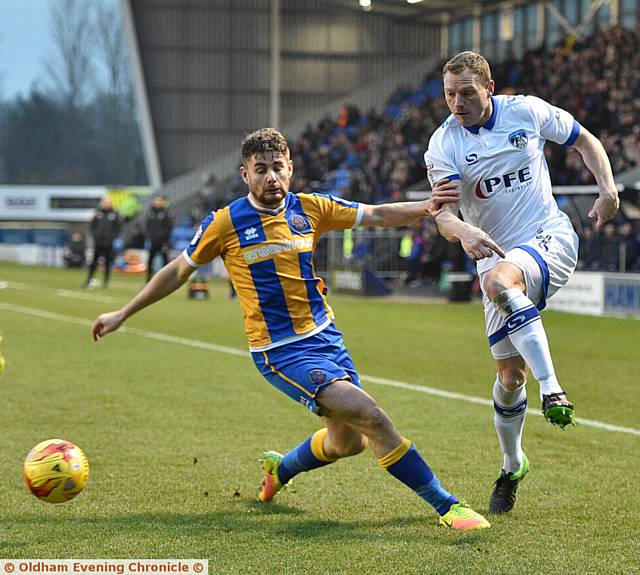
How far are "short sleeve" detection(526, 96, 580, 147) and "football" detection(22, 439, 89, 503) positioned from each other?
2.81 metres

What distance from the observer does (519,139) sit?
5555 millimetres

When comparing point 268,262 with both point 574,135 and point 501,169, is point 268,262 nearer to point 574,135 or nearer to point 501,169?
point 501,169

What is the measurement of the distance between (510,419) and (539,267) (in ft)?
2.71

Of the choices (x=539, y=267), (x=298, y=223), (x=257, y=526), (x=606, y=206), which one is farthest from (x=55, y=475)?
(x=606, y=206)

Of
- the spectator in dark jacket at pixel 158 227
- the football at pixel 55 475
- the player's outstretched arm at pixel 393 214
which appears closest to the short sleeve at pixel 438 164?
the player's outstretched arm at pixel 393 214

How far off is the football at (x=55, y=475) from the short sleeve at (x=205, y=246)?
1095 mm

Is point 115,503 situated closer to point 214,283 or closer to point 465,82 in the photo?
point 465,82

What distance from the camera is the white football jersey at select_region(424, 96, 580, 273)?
5512mm

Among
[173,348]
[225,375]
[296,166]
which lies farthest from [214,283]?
[225,375]

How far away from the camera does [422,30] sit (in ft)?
Answer: 145

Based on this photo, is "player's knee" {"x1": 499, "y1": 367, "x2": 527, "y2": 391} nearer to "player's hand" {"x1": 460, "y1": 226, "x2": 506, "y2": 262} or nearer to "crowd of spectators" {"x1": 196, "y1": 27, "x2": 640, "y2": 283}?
"player's hand" {"x1": 460, "y1": 226, "x2": 506, "y2": 262}

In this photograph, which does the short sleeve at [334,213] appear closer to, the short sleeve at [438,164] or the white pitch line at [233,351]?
the short sleeve at [438,164]

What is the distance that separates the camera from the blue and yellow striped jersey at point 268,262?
5.34m

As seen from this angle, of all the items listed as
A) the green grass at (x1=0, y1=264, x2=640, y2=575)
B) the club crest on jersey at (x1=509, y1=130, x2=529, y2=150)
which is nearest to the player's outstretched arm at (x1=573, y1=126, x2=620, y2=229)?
the club crest on jersey at (x1=509, y1=130, x2=529, y2=150)
